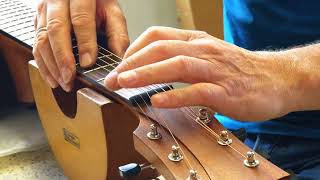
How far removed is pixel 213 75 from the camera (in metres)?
0.57

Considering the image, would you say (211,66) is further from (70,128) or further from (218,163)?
(70,128)

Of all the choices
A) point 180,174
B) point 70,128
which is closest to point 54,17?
point 70,128

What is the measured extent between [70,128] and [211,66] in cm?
32

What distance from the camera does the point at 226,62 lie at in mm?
583

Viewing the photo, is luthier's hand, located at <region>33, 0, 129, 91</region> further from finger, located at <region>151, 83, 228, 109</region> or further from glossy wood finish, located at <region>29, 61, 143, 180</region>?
finger, located at <region>151, 83, 228, 109</region>

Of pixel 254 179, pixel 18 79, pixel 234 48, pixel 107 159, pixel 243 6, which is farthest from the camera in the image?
pixel 18 79

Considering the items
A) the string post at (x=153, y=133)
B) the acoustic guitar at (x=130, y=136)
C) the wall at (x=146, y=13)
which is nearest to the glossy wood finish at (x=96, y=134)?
the acoustic guitar at (x=130, y=136)

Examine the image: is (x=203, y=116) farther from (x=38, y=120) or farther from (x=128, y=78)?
(x=38, y=120)

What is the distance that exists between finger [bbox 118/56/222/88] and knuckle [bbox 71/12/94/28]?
0.91 feet

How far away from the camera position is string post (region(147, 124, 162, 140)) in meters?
0.58

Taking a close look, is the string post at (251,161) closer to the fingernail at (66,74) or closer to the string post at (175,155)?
the string post at (175,155)

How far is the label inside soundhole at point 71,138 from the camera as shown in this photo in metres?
0.80

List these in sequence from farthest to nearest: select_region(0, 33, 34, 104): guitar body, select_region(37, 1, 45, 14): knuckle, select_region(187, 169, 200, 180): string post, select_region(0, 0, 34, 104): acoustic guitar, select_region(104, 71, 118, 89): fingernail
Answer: select_region(0, 33, 34, 104): guitar body → select_region(0, 0, 34, 104): acoustic guitar → select_region(37, 1, 45, 14): knuckle → select_region(104, 71, 118, 89): fingernail → select_region(187, 169, 200, 180): string post

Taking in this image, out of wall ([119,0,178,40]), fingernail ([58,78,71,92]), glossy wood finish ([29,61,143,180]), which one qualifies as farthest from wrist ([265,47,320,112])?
wall ([119,0,178,40])
